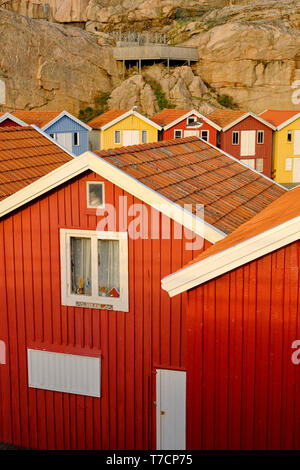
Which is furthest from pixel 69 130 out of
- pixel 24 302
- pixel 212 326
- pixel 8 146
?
pixel 212 326

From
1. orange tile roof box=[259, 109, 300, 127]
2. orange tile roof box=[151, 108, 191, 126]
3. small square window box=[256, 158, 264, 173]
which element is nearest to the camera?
orange tile roof box=[151, 108, 191, 126]

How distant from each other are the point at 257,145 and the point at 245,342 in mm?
41534

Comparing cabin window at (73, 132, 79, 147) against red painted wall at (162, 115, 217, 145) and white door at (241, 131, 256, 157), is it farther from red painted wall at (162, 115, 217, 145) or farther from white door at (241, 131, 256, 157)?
white door at (241, 131, 256, 157)

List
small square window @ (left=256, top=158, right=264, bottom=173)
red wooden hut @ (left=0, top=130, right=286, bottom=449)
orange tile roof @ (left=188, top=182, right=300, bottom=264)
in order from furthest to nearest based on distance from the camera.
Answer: small square window @ (left=256, top=158, right=264, bottom=173), red wooden hut @ (left=0, top=130, right=286, bottom=449), orange tile roof @ (left=188, top=182, right=300, bottom=264)

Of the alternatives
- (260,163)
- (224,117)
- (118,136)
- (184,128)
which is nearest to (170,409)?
(184,128)

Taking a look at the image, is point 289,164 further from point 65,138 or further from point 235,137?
point 65,138

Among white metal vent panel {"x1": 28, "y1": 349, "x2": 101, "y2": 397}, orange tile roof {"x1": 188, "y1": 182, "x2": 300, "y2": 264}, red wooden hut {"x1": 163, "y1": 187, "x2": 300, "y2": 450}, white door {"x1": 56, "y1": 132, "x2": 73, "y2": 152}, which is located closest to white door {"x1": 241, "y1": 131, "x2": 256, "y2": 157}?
white door {"x1": 56, "y1": 132, "x2": 73, "y2": 152}

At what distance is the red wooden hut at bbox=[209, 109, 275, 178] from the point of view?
4631cm

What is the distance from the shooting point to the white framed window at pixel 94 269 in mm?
9617

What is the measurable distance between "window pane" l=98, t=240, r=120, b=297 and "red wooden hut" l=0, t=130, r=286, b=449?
16 millimetres

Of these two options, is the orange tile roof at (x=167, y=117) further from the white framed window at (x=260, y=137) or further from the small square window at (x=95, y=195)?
the small square window at (x=95, y=195)

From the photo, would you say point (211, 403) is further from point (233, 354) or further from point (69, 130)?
point (69, 130)

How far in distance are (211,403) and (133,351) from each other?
8.05 feet

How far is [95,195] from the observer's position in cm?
959
